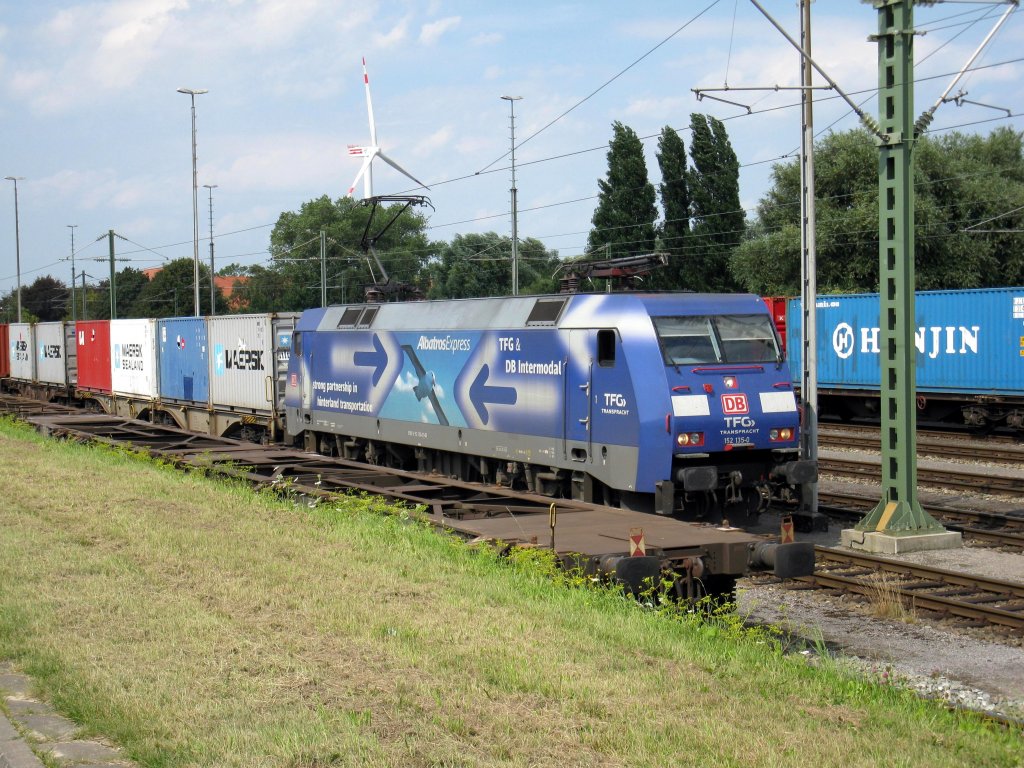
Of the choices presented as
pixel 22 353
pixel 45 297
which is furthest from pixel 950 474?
pixel 45 297

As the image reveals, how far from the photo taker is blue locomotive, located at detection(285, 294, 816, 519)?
1283cm

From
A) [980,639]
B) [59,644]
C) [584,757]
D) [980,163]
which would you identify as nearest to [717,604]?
[980,639]

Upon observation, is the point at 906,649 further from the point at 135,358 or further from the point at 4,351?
the point at 4,351

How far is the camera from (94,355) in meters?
36.7

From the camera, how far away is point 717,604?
942 cm

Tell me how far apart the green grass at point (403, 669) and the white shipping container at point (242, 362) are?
15013mm

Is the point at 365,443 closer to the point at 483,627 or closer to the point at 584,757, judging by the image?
the point at 483,627

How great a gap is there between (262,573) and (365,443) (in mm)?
11115

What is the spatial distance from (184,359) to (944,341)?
65.2 ft

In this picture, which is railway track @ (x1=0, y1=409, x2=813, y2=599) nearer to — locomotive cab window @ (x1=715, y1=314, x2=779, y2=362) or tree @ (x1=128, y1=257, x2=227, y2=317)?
locomotive cab window @ (x1=715, y1=314, x2=779, y2=362)

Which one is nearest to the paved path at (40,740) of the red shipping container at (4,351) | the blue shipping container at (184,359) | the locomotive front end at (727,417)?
the locomotive front end at (727,417)

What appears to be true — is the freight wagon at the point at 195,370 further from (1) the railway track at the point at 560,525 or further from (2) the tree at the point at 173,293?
(2) the tree at the point at 173,293

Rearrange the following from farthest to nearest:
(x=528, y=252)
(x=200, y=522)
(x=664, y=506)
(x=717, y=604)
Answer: (x=528, y=252)
(x=664, y=506)
(x=200, y=522)
(x=717, y=604)

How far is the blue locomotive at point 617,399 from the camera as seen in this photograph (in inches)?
505
